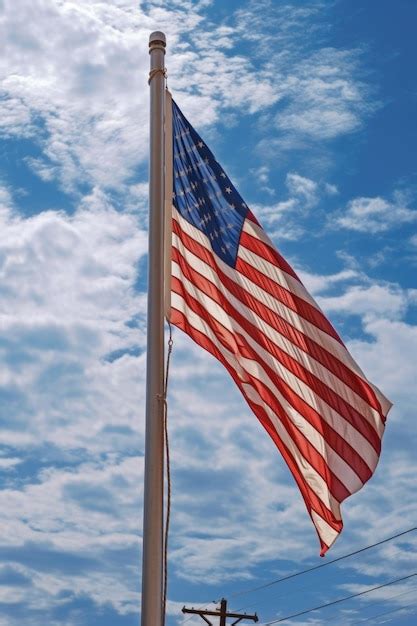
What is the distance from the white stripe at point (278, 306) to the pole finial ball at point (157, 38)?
1584 millimetres

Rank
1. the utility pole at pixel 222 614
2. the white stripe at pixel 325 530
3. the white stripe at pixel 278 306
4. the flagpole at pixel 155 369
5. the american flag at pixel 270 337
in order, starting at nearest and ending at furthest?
the flagpole at pixel 155 369 < the white stripe at pixel 325 530 < the american flag at pixel 270 337 < the white stripe at pixel 278 306 < the utility pole at pixel 222 614

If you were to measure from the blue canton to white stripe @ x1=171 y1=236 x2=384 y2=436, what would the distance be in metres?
0.24

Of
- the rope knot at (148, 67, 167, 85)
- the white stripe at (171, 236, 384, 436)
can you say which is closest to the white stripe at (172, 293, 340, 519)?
the white stripe at (171, 236, 384, 436)

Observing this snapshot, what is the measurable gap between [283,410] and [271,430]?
0.74ft

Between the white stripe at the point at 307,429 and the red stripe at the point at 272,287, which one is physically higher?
the red stripe at the point at 272,287

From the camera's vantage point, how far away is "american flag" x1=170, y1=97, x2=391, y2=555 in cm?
938

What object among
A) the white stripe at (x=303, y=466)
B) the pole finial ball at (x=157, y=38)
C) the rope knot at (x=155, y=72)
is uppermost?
the pole finial ball at (x=157, y=38)

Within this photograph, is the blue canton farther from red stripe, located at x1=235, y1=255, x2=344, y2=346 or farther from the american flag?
red stripe, located at x1=235, y1=255, x2=344, y2=346

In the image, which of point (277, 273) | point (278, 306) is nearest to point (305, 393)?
point (278, 306)

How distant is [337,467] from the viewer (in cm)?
937

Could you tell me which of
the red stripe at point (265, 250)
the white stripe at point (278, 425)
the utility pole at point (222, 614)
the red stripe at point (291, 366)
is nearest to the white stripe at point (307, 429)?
the white stripe at point (278, 425)

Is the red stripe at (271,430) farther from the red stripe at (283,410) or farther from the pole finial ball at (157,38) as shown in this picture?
the pole finial ball at (157,38)

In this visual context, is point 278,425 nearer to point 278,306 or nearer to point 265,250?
point 278,306

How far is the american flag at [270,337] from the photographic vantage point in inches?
369
